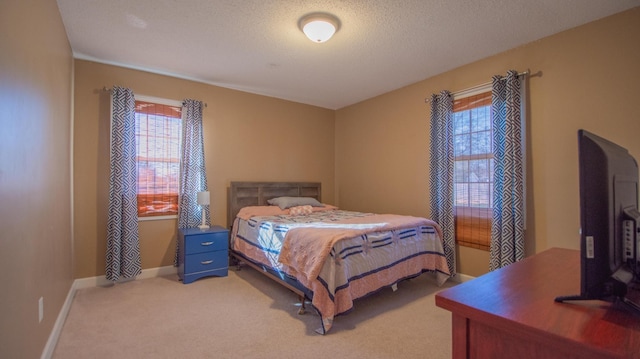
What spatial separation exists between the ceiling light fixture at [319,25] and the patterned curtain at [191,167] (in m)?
2.02

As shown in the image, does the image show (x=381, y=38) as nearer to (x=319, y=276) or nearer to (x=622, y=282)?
(x=319, y=276)

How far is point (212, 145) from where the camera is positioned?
414 centimetres

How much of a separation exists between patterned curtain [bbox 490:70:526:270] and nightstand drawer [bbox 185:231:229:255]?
120 inches

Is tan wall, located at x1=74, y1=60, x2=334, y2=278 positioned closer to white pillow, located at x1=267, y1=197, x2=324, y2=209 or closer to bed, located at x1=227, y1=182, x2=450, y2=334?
white pillow, located at x1=267, y1=197, x2=324, y2=209

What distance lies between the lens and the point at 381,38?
286cm

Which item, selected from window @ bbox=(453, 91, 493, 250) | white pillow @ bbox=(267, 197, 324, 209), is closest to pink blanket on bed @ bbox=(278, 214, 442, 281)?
window @ bbox=(453, 91, 493, 250)

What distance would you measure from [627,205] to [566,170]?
2321 mm

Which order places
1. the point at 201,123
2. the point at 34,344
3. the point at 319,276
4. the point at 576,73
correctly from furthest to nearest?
the point at 201,123 < the point at 576,73 < the point at 319,276 < the point at 34,344

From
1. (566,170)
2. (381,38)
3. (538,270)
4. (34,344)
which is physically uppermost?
(381,38)

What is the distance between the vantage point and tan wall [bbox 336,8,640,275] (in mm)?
2475

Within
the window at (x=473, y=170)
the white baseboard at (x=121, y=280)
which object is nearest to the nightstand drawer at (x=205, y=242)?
the white baseboard at (x=121, y=280)

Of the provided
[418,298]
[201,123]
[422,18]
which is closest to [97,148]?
[201,123]

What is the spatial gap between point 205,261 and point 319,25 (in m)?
2.85

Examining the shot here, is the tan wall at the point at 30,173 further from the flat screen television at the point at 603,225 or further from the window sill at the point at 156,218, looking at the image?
the flat screen television at the point at 603,225
